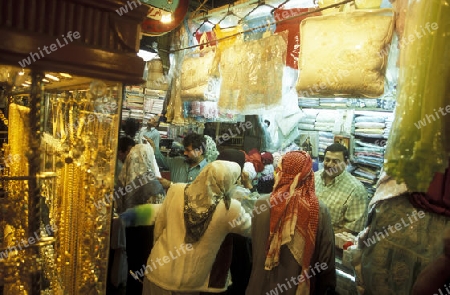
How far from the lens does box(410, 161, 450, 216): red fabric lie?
229cm

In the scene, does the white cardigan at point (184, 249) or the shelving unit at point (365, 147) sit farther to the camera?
the shelving unit at point (365, 147)

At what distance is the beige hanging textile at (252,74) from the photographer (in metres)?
3.49

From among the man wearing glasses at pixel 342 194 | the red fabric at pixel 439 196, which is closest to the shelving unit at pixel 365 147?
the man wearing glasses at pixel 342 194

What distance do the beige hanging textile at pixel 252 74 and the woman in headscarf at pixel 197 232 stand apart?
45.9 inches

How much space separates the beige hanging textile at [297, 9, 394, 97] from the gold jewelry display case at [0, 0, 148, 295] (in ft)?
5.84

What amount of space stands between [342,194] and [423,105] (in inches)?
83.8

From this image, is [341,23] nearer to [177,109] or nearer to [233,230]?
[233,230]

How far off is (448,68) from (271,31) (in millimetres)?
2308

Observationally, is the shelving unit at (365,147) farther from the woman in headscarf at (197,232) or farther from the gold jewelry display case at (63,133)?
the gold jewelry display case at (63,133)

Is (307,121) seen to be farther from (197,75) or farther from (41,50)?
(41,50)

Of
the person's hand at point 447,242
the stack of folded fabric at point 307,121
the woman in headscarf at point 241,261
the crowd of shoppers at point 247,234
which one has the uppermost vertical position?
the stack of folded fabric at point 307,121

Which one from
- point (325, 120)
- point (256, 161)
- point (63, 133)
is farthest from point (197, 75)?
point (63, 133)

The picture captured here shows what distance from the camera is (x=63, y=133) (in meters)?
1.72

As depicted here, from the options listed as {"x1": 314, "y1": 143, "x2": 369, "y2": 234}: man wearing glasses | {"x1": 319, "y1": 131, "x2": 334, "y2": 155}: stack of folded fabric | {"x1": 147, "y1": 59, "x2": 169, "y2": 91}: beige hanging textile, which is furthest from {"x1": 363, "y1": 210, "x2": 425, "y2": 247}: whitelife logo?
{"x1": 147, "y1": 59, "x2": 169, "y2": 91}: beige hanging textile
